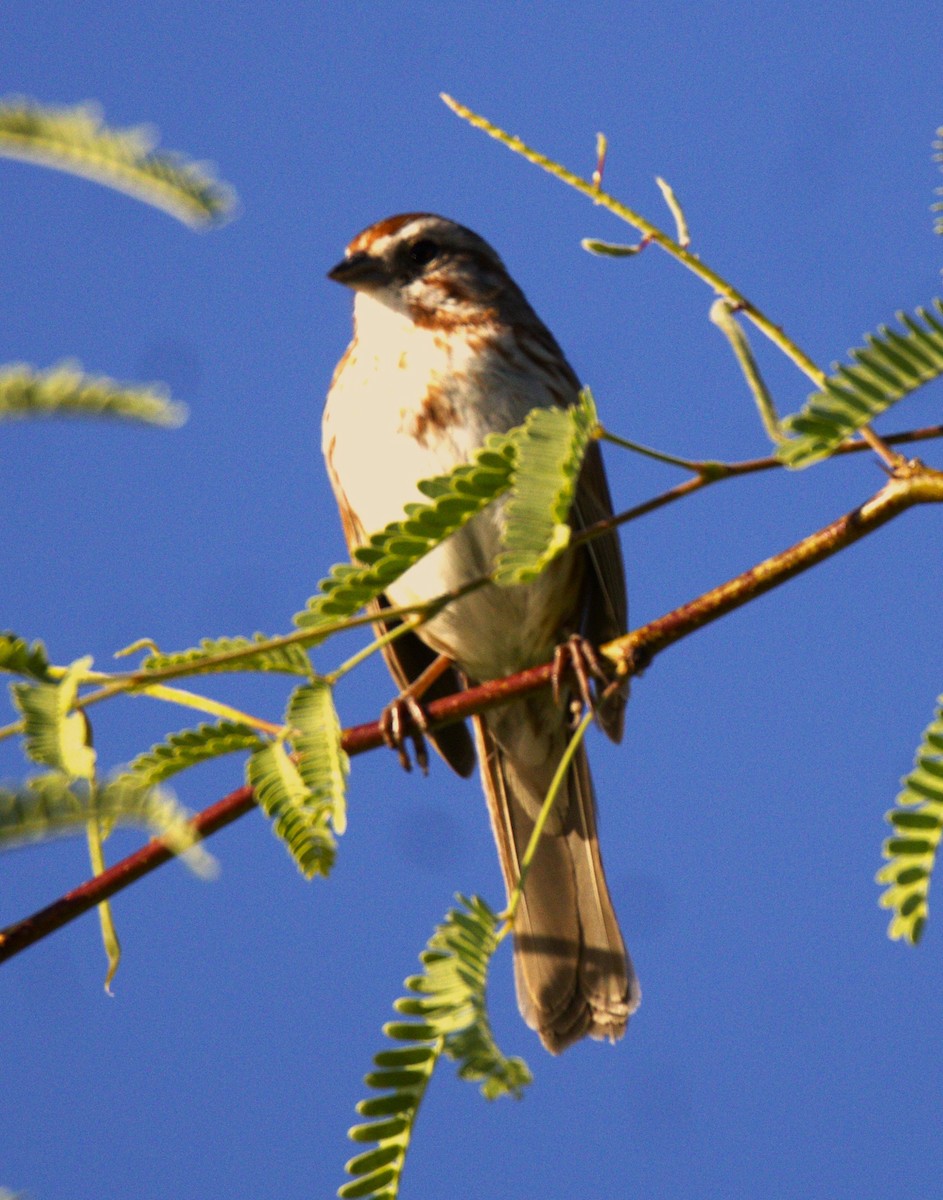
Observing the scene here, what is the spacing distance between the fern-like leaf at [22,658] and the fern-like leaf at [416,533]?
358 millimetres

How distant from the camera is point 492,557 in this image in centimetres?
472

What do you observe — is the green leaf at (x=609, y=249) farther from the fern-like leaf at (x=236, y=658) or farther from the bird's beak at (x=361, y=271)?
Answer: the bird's beak at (x=361, y=271)

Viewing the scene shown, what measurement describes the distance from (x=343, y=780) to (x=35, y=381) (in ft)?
2.30

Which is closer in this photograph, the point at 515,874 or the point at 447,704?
the point at 447,704

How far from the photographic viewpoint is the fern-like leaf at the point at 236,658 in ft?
7.01

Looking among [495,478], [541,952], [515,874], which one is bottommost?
[495,478]

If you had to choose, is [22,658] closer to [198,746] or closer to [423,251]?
[198,746]

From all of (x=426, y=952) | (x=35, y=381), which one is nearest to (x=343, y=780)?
(x=426, y=952)

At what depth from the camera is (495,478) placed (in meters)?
2.14

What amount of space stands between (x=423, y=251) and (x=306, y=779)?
3443 millimetres

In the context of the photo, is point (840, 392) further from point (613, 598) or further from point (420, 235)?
point (420, 235)

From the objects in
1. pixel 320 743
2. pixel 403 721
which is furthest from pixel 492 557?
pixel 320 743

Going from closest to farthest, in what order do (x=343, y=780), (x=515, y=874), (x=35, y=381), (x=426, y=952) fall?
1. (x=35, y=381)
2. (x=426, y=952)
3. (x=343, y=780)
4. (x=515, y=874)

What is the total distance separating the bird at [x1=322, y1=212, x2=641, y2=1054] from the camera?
4.72 meters
